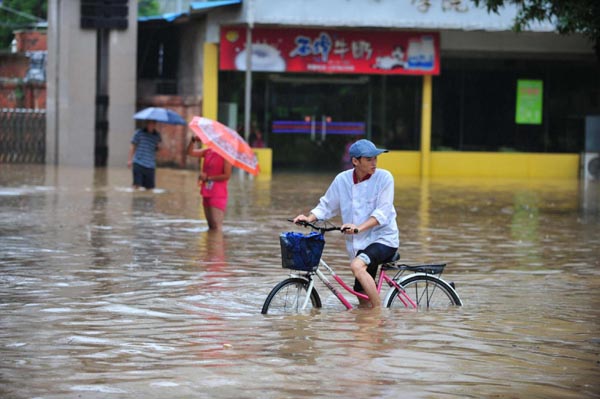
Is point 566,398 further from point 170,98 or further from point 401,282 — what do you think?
point 170,98

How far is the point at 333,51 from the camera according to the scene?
1273 inches

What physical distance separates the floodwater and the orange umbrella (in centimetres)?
104

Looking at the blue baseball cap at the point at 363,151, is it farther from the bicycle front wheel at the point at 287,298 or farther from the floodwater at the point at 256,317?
the floodwater at the point at 256,317

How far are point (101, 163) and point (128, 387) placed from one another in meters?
27.5

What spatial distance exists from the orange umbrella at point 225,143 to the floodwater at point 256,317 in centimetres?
104

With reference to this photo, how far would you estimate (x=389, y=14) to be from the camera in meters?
30.9

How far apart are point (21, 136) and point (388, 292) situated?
2602cm

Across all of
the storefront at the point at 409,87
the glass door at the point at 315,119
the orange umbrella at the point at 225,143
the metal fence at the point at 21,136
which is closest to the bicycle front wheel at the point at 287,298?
the orange umbrella at the point at 225,143

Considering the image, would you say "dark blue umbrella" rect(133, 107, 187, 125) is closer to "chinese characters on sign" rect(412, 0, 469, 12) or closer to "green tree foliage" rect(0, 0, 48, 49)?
"chinese characters on sign" rect(412, 0, 469, 12)

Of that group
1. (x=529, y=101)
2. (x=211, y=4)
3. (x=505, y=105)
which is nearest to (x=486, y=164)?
(x=505, y=105)

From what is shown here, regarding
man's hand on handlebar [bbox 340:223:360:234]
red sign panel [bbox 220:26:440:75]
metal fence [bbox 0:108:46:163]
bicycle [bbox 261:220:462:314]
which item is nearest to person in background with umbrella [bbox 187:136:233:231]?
bicycle [bbox 261:220:462:314]

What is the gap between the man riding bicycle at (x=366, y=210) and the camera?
9.32 m

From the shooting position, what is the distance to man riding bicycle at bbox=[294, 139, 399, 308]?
9320 mm

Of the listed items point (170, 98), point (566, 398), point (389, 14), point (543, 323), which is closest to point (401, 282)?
point (543, 323)
